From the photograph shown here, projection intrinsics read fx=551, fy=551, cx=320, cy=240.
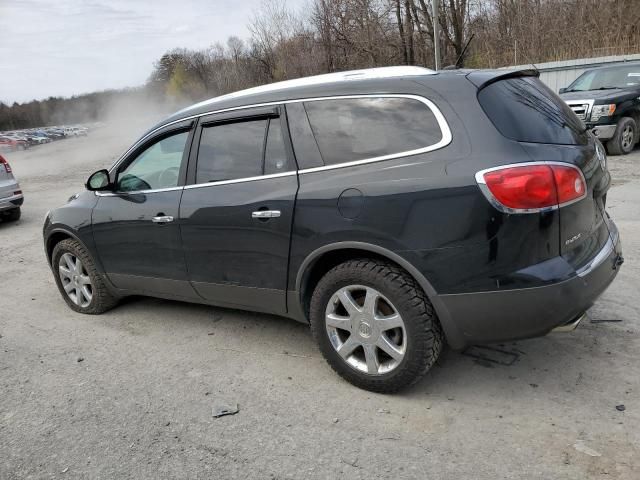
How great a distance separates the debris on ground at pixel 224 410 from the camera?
319 centimetres

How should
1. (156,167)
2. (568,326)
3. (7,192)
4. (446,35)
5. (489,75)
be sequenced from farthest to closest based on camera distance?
(446,35)
(7,192)
(156,167)
(489,75)
(568,326)

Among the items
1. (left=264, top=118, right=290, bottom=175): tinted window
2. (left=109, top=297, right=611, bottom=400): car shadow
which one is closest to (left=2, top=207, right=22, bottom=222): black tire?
(left=109, top=297, right=611, bottom=400): car shadow

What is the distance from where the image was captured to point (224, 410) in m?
3.23

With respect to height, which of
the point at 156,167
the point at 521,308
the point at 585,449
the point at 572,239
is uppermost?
the point at 156,167

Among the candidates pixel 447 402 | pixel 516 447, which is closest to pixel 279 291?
pixel 447 402

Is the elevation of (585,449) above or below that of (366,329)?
below

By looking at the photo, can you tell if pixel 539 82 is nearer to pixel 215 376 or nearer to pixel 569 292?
pixel 569 292

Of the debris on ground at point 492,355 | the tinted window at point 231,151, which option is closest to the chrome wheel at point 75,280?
the tinted window at point 231,151

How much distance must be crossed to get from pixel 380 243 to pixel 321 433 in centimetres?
106

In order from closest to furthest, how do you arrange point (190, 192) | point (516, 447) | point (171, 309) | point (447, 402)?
point (516, 447), point (447, 402), point (190, 192), point (171, 309)

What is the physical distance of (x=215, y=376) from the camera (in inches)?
144

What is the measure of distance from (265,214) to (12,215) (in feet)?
Result: 29.9

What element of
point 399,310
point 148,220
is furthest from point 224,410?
point 148,220

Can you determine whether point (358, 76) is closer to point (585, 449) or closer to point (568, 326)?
point (568, 326)
